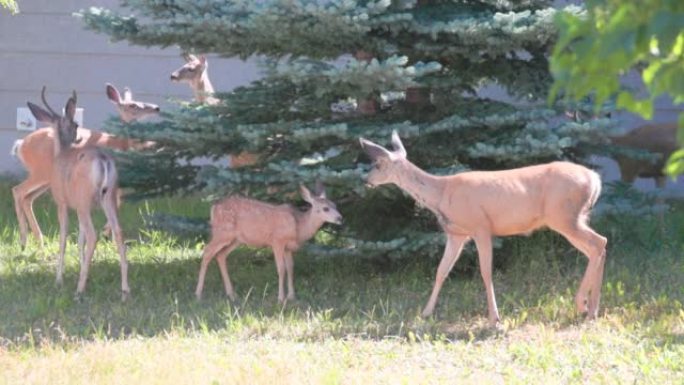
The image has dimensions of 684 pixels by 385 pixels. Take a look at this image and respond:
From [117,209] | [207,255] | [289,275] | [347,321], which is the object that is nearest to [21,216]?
[117,209]

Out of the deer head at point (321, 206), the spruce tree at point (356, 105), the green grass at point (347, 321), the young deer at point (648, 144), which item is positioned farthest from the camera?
the young deer at point (648, 144)

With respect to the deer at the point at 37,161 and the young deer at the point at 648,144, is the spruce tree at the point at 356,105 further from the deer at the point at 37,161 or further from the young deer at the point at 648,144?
the young deer at the point at 648,144

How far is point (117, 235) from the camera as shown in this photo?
28.5 feet

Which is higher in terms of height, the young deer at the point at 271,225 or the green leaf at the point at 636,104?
the green leaf at the point at 636,104

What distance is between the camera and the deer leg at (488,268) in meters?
7.48

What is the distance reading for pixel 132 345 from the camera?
7.00 metres

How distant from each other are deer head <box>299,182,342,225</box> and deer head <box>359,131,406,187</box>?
54cm

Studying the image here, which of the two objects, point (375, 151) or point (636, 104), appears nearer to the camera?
point (636, 104)

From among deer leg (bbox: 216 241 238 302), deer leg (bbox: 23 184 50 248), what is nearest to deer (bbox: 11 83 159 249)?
deer leg (bbox: 23 184 50 248)

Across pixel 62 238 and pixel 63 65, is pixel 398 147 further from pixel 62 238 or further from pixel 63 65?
pixel 63 65

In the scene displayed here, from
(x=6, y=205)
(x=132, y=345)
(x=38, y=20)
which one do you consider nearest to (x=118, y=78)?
(x=38, y=20)

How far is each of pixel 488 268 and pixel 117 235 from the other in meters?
2.80

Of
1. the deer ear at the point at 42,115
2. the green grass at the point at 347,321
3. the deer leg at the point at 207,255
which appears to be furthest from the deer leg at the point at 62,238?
the deer leg at the point at 207,255

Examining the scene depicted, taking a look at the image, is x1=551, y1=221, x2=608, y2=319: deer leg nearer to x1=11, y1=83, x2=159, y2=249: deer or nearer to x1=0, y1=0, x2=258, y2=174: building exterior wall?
x1=11, y1=83, x2=159, y2=249: deer
